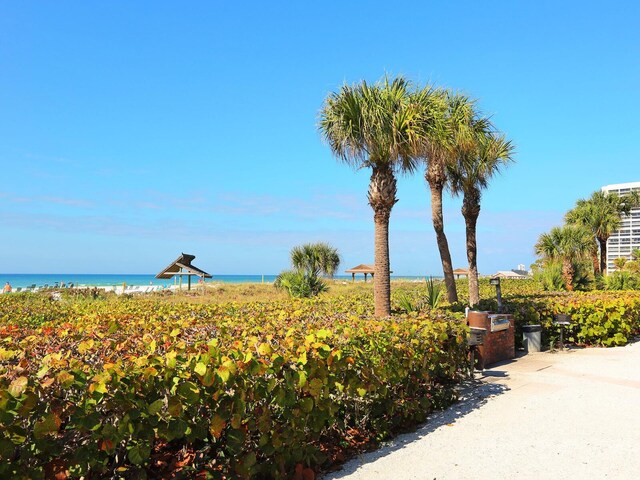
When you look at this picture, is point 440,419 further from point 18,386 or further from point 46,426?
point 18,386

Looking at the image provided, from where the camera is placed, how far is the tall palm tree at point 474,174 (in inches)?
548

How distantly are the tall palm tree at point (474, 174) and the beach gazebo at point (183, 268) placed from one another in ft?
68.9

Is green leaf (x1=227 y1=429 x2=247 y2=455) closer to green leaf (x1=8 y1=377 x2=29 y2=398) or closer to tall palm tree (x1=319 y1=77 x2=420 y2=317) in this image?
green leaf (x1=8 y1=377 x2=29 y2=398)

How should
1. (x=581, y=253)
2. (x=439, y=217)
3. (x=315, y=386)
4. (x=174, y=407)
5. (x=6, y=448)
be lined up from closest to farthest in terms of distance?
(x=6, y=448)
(x=174, y=407)
(x=315, y=386)
(x=439, y=217)
(x=581, y=253)

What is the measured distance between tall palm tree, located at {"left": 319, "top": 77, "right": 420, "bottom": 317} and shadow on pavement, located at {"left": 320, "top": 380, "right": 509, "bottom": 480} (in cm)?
220

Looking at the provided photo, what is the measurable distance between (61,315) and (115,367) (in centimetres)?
680

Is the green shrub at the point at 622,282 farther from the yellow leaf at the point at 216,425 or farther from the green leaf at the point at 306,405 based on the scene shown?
the yellow leaf at the point at 216,425

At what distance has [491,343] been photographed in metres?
8.72

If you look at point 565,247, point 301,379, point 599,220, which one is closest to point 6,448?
point 301,379

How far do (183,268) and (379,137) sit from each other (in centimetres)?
2703

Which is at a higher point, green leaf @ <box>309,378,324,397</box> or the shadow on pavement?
green leaf @ <box>309,378,324,397</box>

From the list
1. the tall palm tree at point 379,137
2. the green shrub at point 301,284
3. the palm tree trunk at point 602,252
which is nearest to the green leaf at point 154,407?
the tall palm tree at point 379,137

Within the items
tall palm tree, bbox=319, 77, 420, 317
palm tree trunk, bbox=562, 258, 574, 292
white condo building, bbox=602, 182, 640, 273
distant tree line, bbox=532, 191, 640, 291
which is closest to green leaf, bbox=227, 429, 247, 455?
tall palm tree, bbox=319, 77, 420, 317

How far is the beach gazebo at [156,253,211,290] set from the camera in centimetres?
3202
